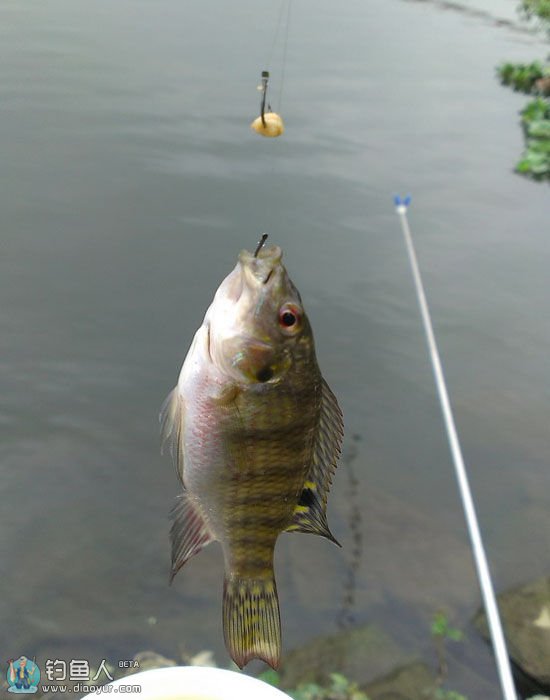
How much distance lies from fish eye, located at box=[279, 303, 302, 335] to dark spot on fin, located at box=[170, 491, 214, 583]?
0.57 meters

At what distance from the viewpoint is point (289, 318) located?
6.54 ft

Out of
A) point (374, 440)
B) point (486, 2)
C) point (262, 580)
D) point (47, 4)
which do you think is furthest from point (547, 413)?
point (486, 2)

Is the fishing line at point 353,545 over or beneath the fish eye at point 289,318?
beneath

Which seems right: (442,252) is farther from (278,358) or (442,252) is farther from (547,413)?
(278,358)

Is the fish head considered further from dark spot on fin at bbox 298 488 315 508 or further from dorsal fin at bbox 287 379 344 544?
dark spot on fin at bbox 298 488 315 508

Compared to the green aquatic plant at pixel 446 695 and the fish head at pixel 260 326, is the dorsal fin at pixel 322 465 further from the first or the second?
the green aquatic plant at pixel 446 695

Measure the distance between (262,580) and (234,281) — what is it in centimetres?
87

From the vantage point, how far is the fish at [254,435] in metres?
1.97

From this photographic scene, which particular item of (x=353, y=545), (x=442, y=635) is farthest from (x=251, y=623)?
(x=353, y=545)

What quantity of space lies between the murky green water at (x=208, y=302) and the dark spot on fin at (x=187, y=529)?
11.6ft

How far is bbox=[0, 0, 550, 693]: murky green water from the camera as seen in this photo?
19.3 ft

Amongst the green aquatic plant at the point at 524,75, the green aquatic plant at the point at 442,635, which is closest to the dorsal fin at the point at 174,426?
the green aquatic plant at the point at 442,635

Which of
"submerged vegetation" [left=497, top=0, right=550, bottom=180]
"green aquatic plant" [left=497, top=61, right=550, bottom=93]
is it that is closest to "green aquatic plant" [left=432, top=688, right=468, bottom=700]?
"submerged vegetation" [left=497, top=0, right=550, bottom=180]

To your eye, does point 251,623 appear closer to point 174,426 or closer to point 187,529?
point 187,529
